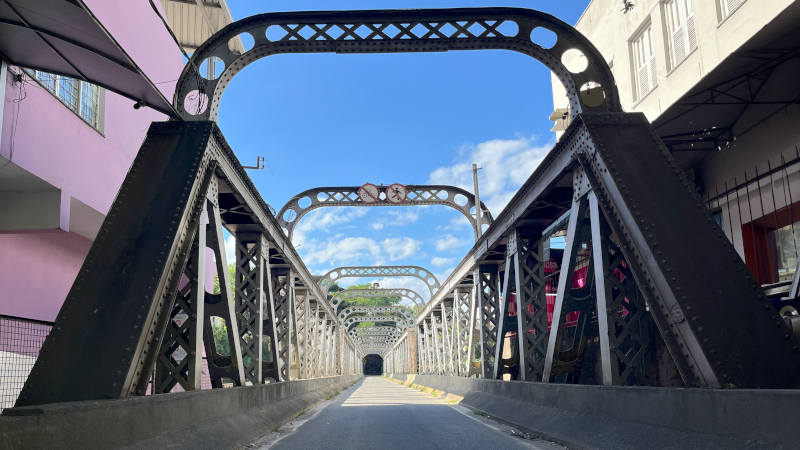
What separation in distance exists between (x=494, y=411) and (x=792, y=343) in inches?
286

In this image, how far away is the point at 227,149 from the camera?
348 inches

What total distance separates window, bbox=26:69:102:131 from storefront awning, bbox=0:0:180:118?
4.81 meters

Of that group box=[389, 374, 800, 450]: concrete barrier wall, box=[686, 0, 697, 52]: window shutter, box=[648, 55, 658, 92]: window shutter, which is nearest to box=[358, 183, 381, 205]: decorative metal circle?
box=[648, 55, 658, 92]: window shutter

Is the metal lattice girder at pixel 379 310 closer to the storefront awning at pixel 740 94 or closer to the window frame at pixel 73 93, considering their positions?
the window frame at pixel 73 93

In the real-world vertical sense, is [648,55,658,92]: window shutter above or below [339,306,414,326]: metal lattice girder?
above

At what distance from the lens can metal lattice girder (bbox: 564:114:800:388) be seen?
545cm

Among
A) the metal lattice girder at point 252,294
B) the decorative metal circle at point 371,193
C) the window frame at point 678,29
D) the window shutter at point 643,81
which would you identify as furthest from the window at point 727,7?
the decorative metal circle at point 371,193

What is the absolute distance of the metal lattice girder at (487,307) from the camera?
1672 centimetres

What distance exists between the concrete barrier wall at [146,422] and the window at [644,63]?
1327 centimetres

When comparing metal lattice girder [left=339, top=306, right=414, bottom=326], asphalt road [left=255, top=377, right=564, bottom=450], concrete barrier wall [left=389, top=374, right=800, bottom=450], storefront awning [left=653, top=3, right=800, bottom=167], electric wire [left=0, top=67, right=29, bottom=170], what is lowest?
asphalt road [left=255, top=377, right=564, bottom=450]

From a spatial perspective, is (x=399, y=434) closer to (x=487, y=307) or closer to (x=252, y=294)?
(x=252, y=294)

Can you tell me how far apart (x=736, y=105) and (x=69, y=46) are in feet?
43.0

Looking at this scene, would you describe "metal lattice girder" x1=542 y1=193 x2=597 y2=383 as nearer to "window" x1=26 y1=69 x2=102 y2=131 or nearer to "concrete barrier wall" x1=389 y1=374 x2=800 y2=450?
"concrete barrier wall" x1=389 y1=374 x2=800 y2=450

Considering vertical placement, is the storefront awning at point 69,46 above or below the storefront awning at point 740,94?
below
